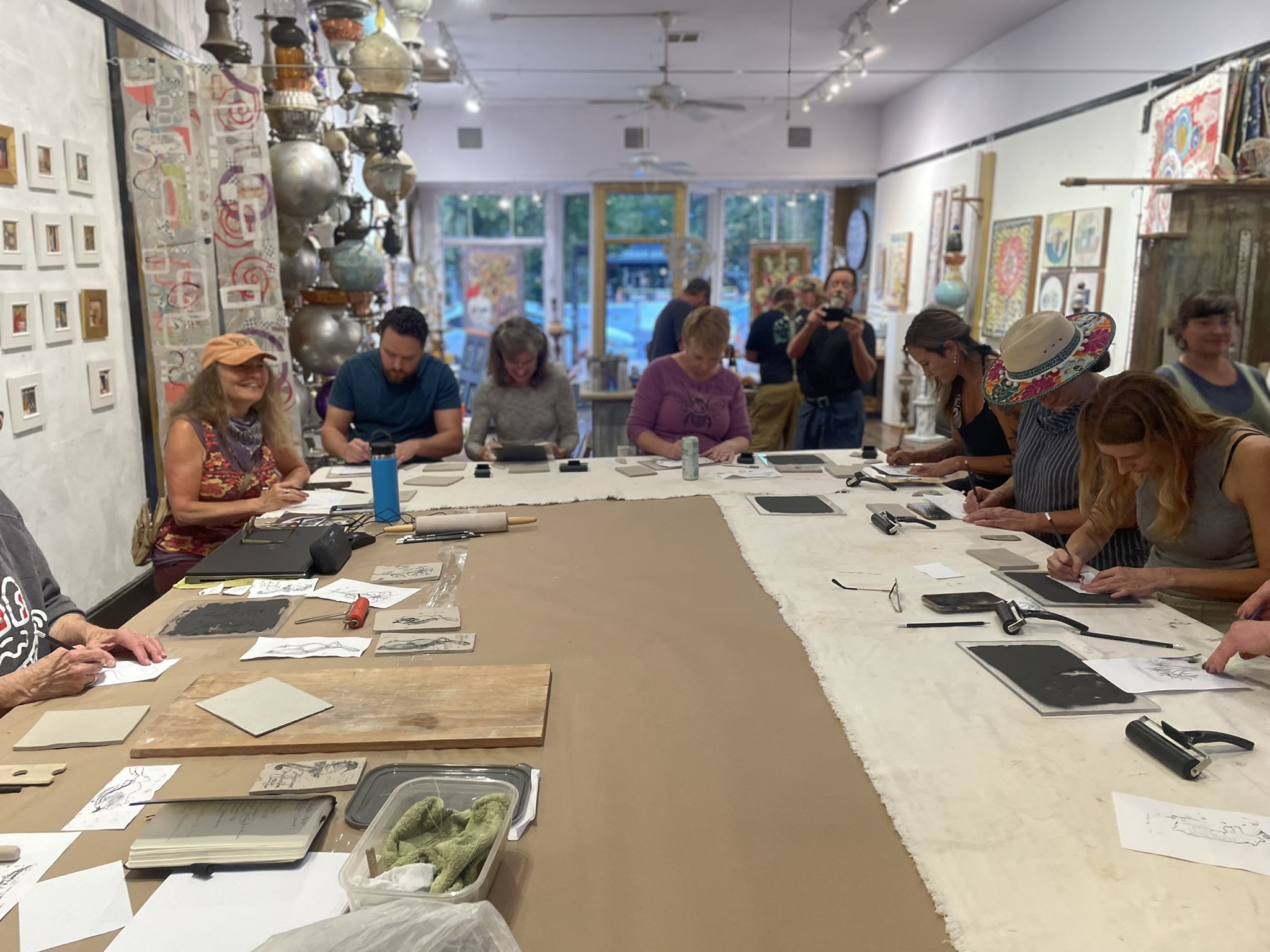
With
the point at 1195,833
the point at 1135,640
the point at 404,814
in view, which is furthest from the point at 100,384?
the point at 1195,833

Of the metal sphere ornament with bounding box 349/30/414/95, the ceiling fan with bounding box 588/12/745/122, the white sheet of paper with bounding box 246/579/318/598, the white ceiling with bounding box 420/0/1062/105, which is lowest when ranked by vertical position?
the white sheet of paper with bounding box 246/579/318/598

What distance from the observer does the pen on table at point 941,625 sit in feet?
6.12

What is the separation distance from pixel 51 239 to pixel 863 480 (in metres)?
3.10

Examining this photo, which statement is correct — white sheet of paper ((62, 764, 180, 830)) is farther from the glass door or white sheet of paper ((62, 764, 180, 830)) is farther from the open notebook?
the glass door

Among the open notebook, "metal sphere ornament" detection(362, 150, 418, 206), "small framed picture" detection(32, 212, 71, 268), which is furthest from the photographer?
"metal sphere ornament" detection(362, 150, 418, 206)

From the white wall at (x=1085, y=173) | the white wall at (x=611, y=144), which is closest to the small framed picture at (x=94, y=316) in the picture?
the white wall at (x=1085, y=173)

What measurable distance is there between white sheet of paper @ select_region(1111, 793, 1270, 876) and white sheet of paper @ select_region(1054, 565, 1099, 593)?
34.4 inches

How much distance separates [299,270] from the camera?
467cm

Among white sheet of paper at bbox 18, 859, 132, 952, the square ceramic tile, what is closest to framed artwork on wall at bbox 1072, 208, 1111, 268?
the square ceramic tile

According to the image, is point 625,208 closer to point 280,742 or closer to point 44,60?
point 44,60

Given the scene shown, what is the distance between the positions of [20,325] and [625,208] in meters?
8.04

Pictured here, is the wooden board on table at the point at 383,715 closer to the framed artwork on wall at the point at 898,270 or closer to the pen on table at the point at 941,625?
the pen on table at the point at 941,625

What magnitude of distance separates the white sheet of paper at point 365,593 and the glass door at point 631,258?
324 inches

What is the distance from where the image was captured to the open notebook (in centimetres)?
111
